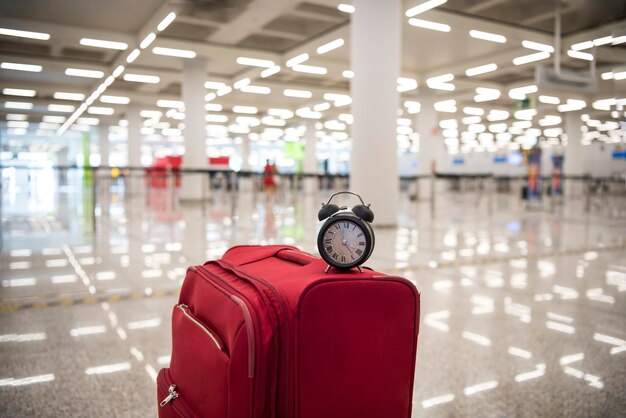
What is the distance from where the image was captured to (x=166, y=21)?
11547mm

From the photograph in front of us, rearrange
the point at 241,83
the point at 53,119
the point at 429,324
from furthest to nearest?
the point at 53,119 < the point at 241,83 < the point at 429,324

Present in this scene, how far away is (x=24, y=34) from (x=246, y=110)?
1555cm

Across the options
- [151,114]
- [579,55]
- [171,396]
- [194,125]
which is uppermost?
[151,114]

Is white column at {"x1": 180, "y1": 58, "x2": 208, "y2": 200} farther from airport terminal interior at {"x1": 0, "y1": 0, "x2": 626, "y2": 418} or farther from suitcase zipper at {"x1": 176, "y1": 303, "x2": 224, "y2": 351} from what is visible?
suitcase zipper at {"x1": 176, "y1": 303, "x2": 224, "y2": 351}

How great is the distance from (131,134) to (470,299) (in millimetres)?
25422

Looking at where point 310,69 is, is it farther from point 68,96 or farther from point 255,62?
point 68,96

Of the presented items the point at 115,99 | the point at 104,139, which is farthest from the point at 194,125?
the point at 104,139

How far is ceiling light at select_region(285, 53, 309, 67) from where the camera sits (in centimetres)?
1503

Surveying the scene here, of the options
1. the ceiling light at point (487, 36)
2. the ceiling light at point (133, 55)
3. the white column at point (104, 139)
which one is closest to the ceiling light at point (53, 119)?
the white column at point (104, 139)

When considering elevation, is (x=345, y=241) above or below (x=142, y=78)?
below

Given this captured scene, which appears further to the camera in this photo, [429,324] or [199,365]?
[429,324]

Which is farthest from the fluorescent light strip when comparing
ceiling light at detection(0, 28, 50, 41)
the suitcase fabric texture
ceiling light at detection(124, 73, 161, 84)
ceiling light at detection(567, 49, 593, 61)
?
the suitcase fabric texture

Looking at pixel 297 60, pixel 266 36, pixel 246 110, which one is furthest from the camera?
pixel 246 110

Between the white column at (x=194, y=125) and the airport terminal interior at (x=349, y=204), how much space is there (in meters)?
0.06
